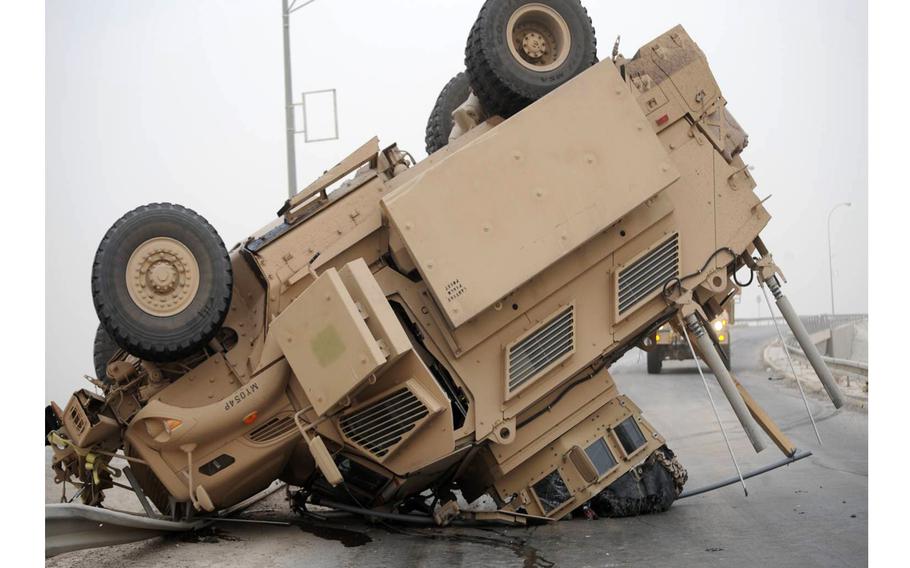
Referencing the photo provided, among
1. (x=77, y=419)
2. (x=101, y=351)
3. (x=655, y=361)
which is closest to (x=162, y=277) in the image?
(x=77, y=419)

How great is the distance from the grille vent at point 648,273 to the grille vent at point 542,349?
0.45m

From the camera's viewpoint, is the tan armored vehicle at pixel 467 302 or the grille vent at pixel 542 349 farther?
the grille vent at pixel 542 349

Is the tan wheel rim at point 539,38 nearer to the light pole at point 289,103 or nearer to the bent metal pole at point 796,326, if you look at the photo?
the bent metal pole at point 796,326

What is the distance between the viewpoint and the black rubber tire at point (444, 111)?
10180 millimetres

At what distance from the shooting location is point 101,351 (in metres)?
9.52

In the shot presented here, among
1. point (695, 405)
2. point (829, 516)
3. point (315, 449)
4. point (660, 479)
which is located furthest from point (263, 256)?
point (695, 405)

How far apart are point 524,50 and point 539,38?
166mm

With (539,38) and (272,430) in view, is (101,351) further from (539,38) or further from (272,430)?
(539,38)

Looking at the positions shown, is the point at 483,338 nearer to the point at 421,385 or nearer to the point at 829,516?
the point at 421,385

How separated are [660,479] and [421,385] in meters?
2.40

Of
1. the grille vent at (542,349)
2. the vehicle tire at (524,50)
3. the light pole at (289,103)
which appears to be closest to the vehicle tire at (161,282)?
the grille vent at (542,349)

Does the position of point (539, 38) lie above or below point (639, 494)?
above

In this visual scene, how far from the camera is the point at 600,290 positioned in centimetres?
882

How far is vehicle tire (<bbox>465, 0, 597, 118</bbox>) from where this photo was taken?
8.69m
